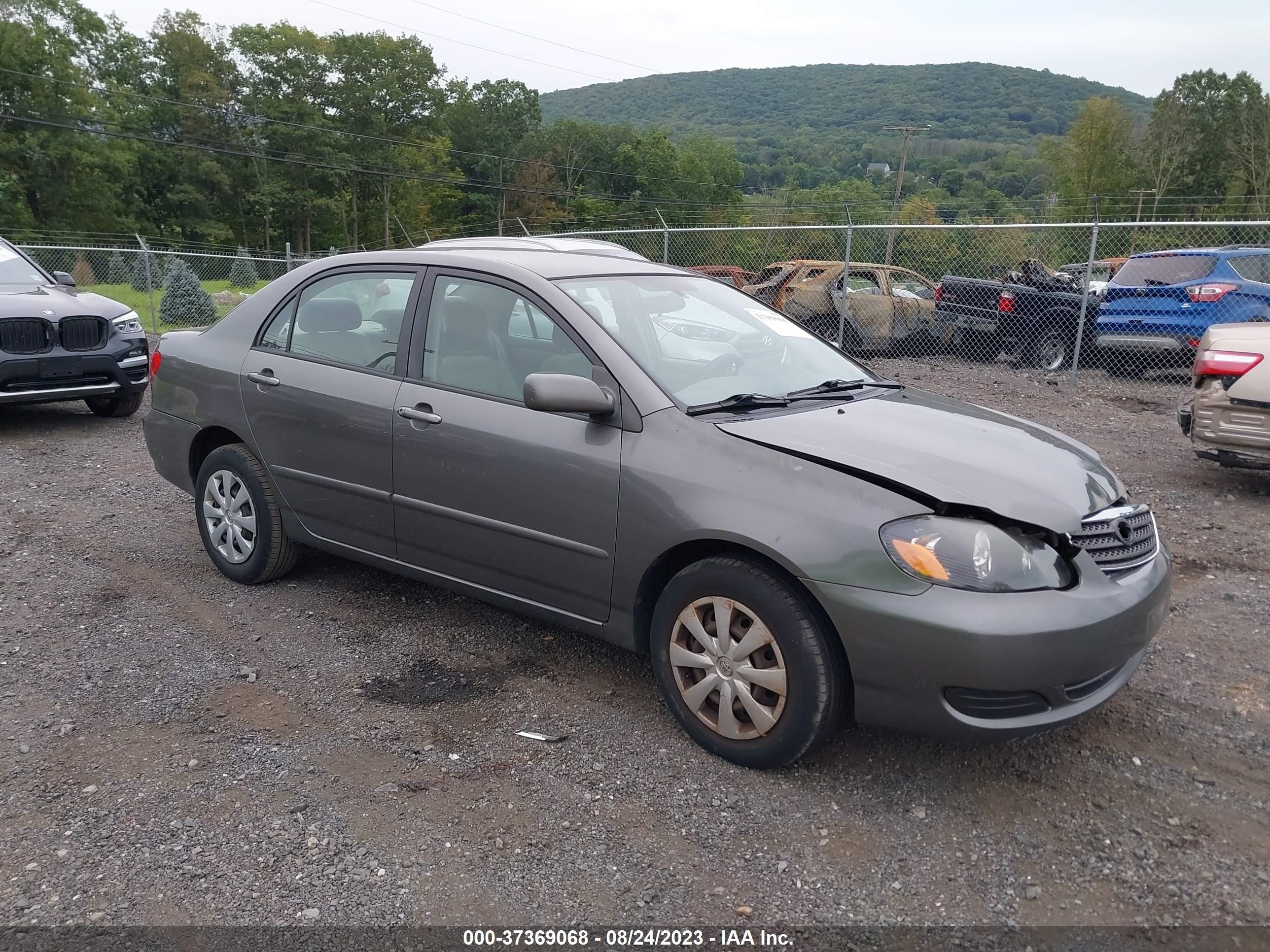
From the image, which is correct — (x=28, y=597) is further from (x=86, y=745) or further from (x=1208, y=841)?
(x=1208, y=841)

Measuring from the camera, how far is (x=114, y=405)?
9312mm

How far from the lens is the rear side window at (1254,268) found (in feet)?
38.2

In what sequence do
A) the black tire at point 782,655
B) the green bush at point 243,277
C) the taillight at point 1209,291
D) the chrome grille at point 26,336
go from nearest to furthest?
the black tire at point 782,655, the chrome grille at point 26,336, the taillight at point 1209,291, the green bush at point 243,277

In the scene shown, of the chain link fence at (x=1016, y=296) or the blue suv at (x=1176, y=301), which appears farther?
the chain link fence at (x=1016, y=296)

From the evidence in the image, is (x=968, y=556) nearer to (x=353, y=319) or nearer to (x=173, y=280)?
(x=353, y=319)

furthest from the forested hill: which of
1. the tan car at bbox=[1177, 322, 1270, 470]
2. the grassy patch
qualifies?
the tan car at bbox=[1177, 322, 1270, 470]

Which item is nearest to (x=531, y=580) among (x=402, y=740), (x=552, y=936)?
(x=402, y=740)

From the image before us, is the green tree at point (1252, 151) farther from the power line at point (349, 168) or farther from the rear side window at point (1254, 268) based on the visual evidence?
the rear side window at point (1254, 268)

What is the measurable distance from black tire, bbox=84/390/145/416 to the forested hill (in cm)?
8734

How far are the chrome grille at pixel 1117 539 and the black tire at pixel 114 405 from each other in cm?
865

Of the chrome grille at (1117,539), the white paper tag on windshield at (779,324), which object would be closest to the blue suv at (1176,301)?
the white paper tag on windshield at (779,324)

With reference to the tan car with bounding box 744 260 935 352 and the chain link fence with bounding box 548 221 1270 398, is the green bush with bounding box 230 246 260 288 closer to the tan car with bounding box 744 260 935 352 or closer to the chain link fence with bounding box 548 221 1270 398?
the chain link fence with bounding box 548 221 1270 398

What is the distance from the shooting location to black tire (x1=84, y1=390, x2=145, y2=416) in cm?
925

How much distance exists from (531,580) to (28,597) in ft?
9.28
